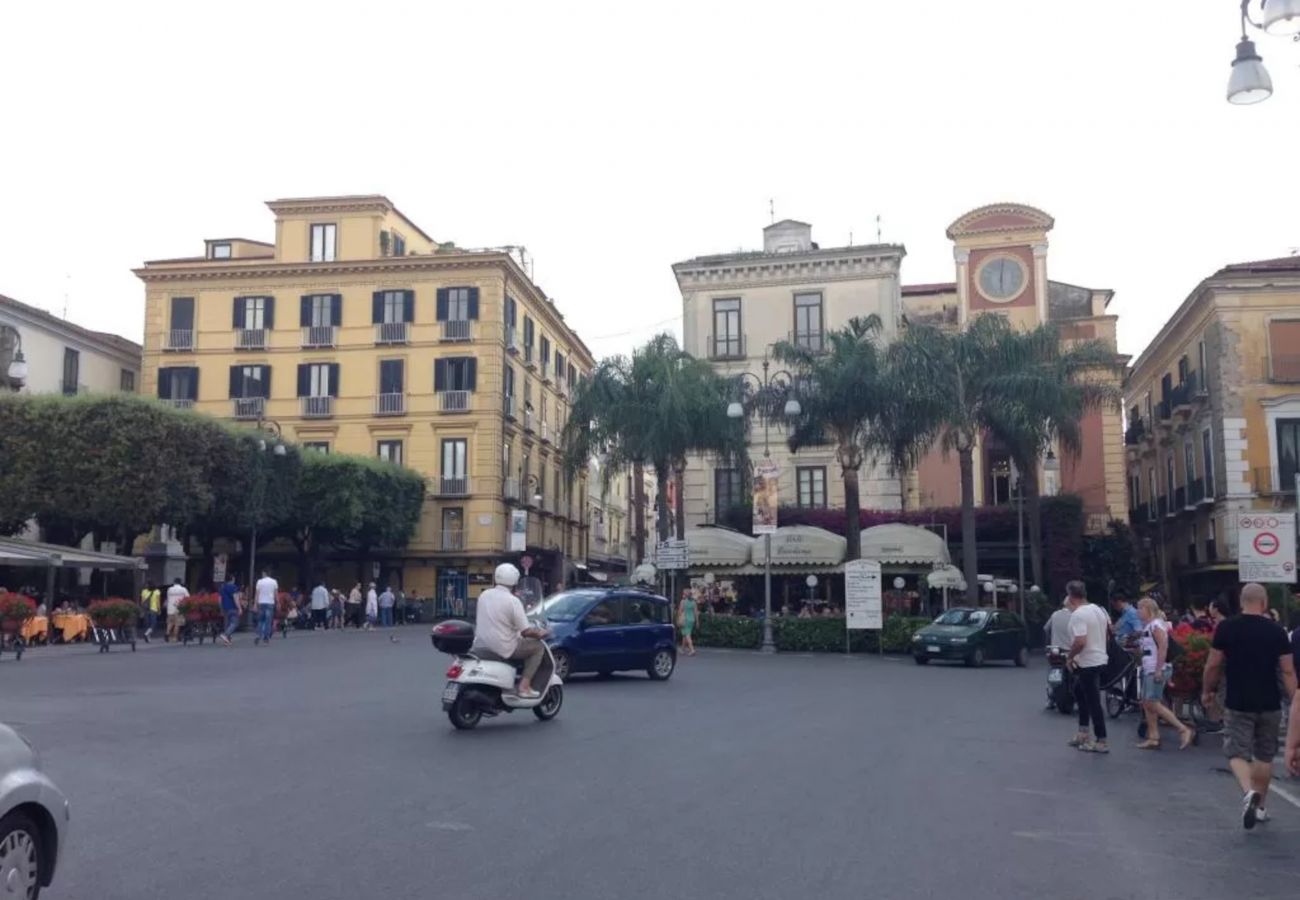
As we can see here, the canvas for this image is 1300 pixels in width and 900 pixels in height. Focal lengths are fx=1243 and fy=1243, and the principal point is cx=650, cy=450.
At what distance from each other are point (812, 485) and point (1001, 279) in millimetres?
10644

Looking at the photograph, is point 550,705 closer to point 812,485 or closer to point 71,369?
point 812,485

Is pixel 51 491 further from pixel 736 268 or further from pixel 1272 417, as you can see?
pixel 1272 417

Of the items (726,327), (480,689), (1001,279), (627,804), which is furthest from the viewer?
(726,327)

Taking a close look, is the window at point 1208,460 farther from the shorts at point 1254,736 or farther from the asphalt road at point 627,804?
the shorts at point 1254,736

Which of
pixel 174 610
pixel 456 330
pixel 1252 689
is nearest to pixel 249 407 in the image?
pixel 456 330

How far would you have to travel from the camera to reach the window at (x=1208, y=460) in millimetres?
43156

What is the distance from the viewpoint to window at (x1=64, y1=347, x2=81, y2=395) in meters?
52.3

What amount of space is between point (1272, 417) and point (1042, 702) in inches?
1047

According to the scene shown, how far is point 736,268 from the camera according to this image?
48.6 meters

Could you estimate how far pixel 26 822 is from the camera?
5.49m

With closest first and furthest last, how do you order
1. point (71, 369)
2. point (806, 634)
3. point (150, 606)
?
point (806, 634)
point (150, 606)
point (71, 369)

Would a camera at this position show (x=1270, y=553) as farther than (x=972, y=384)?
No

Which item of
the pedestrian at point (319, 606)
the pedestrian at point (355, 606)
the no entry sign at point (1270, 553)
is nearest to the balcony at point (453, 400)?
the pedestrian at point (355, 606)

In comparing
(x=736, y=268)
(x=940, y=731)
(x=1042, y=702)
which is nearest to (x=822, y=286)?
(x=736, y=268)
